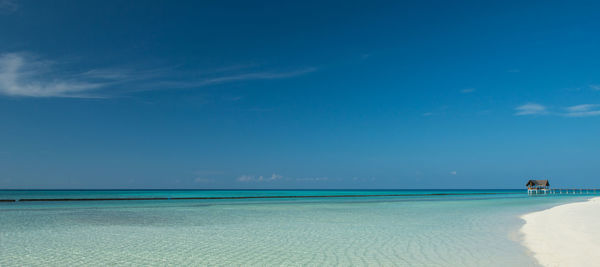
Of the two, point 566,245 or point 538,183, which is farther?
point 538,183

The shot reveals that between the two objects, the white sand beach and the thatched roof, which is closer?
the white sand beach

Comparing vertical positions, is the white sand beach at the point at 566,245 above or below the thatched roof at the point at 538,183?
above

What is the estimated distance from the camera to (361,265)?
8.45m

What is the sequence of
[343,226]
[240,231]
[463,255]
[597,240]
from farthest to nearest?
[343,226] < [240,231] < [597,240] < [463,255]

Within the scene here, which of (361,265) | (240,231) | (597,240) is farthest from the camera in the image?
(240,231)

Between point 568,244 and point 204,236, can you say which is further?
point 204,236

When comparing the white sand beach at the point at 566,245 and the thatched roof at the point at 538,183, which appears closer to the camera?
the white sand beach at the point at 566,245

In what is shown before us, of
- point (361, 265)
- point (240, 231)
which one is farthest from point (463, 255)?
point (240, 231)

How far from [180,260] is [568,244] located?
992 cm

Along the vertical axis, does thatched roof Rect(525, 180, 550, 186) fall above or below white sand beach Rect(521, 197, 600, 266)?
below

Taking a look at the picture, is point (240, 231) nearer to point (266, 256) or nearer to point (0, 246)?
point (266, 256)

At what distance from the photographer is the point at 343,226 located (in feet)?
52.6

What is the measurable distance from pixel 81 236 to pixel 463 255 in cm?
1213

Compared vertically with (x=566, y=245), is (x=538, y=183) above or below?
below
